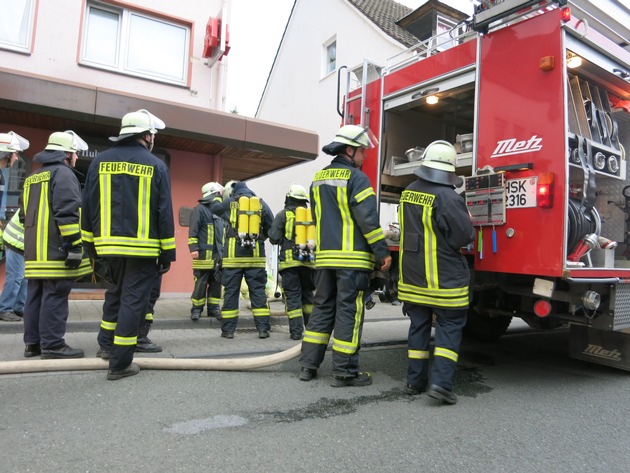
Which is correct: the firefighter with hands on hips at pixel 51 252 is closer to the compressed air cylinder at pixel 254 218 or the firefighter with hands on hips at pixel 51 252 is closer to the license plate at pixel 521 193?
the compressed air cylinder at pixel 254 218

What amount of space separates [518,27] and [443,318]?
2339 mm

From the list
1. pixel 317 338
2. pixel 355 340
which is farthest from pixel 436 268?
pixel 317 338

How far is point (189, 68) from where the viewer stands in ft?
28.7

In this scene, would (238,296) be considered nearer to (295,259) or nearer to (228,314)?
(228,314)

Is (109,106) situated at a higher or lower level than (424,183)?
higher

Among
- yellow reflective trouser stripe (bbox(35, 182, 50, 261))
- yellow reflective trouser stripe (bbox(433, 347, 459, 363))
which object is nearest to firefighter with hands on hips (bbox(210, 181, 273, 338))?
yellow reflective trouser stripe (bbox(35, 182, 50, 261))

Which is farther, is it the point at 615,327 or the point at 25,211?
the point at 25,211

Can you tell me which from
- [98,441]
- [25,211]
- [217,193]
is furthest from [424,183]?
[217,193]

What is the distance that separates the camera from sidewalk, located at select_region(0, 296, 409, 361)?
15.2 ft

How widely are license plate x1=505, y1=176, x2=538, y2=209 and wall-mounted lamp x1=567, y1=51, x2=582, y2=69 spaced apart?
0.97 meters

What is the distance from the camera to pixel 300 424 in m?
2.89

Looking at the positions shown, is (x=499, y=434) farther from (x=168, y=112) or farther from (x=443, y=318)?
(x=168, y=112)

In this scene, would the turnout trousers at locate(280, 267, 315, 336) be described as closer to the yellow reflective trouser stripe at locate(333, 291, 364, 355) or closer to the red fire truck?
the yellow reflective trouser stripe at locate(333, 291, 364, 355)

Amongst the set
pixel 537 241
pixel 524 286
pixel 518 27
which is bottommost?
pixel 524 286
